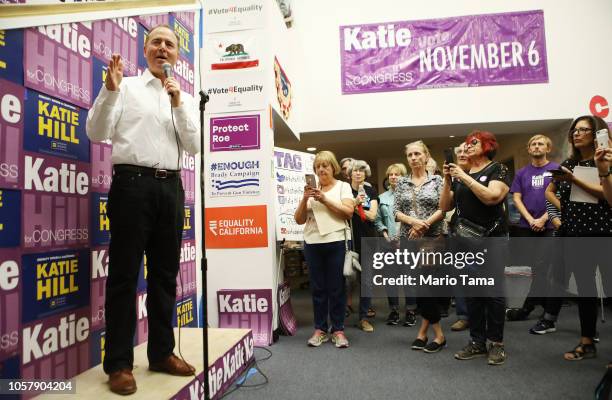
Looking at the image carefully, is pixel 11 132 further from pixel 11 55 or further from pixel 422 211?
pixel 422 211

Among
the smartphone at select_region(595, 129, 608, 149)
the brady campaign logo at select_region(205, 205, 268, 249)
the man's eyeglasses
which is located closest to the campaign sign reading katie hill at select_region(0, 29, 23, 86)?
the brady campaign logo at select_region(205, 205, 268, 249)

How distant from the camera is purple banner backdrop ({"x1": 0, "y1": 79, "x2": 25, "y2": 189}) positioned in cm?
137

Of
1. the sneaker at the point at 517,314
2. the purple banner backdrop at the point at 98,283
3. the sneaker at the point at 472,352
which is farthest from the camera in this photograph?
the sneaker at the point at 517,314

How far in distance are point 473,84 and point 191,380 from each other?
15.4 ft

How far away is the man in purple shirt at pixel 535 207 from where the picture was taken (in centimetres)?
331

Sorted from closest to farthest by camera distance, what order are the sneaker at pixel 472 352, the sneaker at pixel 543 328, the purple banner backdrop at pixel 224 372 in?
the purple banner backdrop at pixel 224 372 → the sneaker at pixel 472 352 → the sneaker at pixel 543 328

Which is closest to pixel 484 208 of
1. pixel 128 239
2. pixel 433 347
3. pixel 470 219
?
pixel 470 219

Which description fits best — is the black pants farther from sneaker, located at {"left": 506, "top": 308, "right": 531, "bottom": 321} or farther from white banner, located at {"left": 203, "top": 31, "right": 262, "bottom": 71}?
sneaker, located at {"left": 506, "top": 308, "right": 531, "bottom": 321}

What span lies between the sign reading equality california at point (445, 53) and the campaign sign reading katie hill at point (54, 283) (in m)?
4.01

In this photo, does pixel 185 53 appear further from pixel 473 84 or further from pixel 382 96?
pixel 473 84

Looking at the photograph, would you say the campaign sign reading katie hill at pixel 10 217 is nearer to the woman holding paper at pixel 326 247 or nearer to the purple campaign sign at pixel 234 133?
the woman holding paper at pixel 326 247

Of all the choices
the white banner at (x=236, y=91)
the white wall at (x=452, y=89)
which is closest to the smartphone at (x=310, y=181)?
the white banner at (x=236, y=91)

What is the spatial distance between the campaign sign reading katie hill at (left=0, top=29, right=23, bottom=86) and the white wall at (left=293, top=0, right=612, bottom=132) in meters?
3.75

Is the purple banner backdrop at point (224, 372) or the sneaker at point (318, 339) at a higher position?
the purple banner backdrop at point (224, 372)
